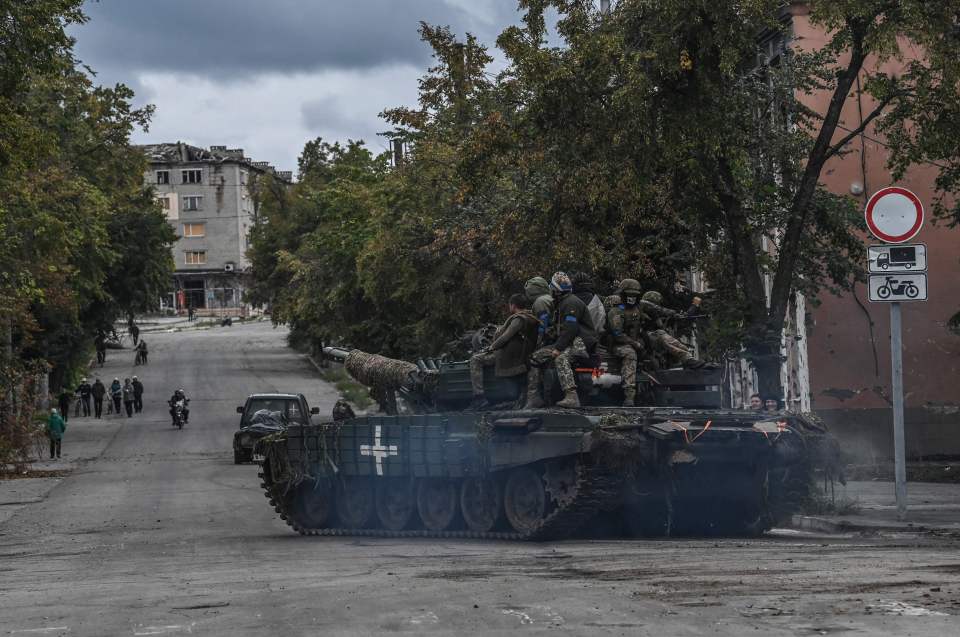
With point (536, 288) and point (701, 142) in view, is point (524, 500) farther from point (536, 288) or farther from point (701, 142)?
point (701, 142)

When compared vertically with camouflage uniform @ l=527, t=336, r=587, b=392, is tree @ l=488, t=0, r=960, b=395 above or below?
above

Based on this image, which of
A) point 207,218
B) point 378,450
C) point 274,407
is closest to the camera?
point 378,450

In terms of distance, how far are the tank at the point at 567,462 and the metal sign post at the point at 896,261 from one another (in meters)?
1.18

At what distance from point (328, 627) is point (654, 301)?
9.42m

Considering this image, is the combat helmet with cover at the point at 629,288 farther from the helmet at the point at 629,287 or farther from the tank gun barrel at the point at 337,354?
the tank gun barrel at the point at 337,354

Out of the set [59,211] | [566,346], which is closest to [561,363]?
[566,346]

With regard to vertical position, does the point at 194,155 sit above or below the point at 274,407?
above

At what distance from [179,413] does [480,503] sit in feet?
122

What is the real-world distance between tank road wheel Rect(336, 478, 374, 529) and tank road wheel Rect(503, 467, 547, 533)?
3.12 metres

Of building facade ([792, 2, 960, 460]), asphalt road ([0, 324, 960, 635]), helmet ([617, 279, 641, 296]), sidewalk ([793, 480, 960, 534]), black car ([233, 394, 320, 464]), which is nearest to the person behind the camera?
asphalt road ([0, 324, 960, 635])

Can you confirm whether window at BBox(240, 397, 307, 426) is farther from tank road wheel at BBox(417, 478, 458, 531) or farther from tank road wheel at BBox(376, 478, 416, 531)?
tank road wheel at BBox(417, 478, 458, 531)

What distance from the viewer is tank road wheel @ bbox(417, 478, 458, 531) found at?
1764cm

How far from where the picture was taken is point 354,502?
19.6 m

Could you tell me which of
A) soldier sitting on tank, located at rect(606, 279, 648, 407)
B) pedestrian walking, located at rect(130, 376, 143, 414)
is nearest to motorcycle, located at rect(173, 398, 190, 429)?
pedestrian walking, located at rect(130, 376, 143, 414)
